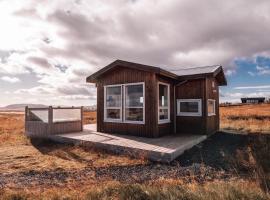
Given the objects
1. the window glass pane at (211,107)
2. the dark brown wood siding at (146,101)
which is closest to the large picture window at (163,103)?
the dark brown wood siding at (146,101)

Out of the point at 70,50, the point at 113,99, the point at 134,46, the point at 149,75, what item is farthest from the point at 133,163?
the point at 70,50

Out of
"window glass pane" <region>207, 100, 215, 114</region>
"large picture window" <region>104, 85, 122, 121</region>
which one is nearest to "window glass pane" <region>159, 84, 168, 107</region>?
"large picture window" <region>104, 85, 122, 121</region>

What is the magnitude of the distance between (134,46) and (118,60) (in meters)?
7.69

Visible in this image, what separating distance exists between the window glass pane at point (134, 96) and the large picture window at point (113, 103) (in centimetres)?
46

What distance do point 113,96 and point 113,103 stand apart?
364mm

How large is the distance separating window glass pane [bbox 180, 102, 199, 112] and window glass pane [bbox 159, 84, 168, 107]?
1.10m

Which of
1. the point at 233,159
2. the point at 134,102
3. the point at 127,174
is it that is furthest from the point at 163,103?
the point at 127,174

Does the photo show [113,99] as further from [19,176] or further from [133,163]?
[19,176]

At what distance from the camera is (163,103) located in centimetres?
981

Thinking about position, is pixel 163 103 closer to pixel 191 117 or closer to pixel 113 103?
pixel 191 117

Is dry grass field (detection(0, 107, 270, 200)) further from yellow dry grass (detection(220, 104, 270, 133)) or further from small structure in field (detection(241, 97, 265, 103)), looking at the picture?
small structure in field (detection(241, 97, 265, 103))

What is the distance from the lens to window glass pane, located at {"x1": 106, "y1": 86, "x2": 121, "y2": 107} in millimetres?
10227

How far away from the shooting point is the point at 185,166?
5.79 meters

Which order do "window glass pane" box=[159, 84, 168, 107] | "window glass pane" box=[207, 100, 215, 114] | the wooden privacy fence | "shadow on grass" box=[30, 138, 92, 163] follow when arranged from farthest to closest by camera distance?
"window glass pane" box=[207, 100, 215, 114] → the wooden privacy fence → "window glass pane" box=[159, 84, 168, 107] → "shadow on grass" box=[30, 138, 92, 163]
